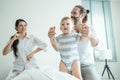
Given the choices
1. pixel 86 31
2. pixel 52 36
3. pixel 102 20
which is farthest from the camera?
pixel 102 20

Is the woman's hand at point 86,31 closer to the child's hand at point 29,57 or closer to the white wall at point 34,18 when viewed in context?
the child's hand at point 29,57

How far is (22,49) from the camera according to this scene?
198cm

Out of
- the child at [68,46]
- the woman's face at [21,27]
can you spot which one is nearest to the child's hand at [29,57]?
the woman's face at [21,27]

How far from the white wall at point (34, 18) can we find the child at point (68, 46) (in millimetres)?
1027

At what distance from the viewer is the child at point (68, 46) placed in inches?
57.2

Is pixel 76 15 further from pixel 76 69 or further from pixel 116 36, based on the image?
pixel 116 36

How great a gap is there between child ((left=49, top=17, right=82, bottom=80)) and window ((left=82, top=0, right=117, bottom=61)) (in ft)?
8.83

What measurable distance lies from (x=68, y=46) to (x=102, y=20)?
9.78 feet

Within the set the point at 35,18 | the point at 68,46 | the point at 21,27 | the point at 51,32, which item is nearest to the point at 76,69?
the point at 68,46

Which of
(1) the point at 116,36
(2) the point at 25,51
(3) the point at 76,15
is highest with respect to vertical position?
(3) the point at 76,15

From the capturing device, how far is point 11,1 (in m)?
2.59

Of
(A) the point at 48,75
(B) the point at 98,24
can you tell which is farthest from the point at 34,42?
(B) the point at 98,24

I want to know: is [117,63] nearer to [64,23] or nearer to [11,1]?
[11,1]

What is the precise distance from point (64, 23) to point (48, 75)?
2.56 feet
